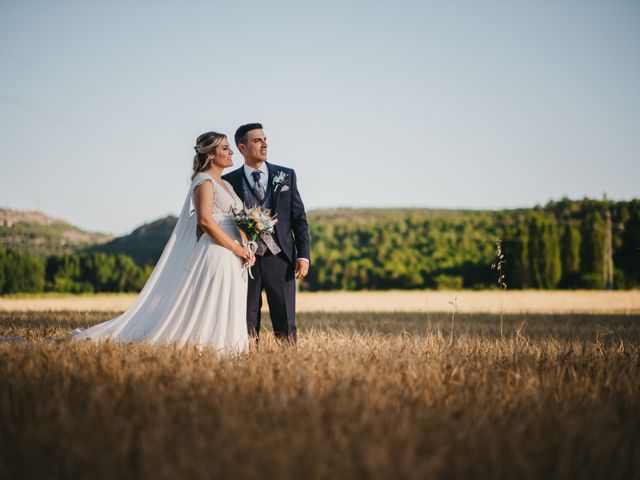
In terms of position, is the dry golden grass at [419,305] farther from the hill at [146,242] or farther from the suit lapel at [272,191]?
the hill at [146,242]

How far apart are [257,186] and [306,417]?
407cm

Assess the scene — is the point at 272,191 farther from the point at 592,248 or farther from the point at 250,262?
the point at 592,248

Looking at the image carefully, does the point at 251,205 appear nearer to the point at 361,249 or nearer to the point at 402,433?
the point at 402,433

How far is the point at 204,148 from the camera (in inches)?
251

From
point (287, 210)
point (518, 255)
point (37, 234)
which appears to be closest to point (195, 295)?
point (287, 210)

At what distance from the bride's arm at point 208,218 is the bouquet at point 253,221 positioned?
0.19 meters

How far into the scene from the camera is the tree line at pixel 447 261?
3900 cm

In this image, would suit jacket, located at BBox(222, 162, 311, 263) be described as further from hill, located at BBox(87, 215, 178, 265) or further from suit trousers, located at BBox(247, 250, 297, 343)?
hill, located at BBox(87, 215, 178, 265)

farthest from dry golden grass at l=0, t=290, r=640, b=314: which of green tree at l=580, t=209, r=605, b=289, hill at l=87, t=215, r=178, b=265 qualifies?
green tree at l=580, t=209, r=605, b=289

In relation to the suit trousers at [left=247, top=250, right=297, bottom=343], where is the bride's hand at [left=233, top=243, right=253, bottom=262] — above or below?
above

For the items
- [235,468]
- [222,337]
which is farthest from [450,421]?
[222,337]

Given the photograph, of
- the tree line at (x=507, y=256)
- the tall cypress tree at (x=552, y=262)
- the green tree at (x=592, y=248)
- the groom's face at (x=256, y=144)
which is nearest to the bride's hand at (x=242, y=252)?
the groom's face at (x=256, y=144)

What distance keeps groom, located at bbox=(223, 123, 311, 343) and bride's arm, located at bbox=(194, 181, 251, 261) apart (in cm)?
49

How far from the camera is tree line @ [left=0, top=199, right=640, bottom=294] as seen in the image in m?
39.0
